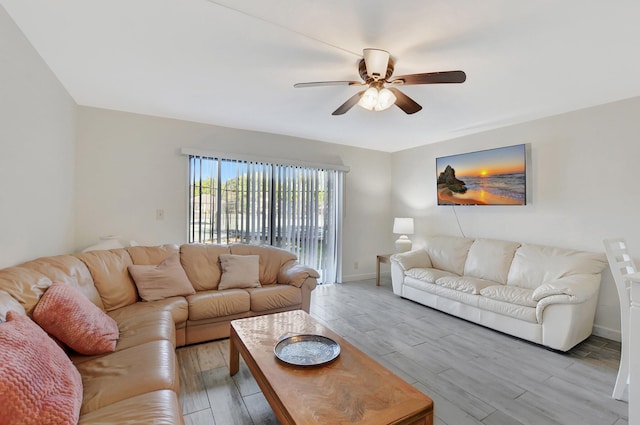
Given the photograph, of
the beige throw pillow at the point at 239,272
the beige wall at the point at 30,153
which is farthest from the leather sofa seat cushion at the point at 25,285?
the beige throw pillow at the point at 239,272

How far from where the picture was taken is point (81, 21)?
178 centimetres

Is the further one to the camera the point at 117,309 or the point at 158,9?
the point at 117,309

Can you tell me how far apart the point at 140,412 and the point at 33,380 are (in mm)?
394

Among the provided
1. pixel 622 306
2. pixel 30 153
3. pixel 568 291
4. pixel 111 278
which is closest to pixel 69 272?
pixel 111 278

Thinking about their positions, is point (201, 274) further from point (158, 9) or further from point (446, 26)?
point (446, 26)

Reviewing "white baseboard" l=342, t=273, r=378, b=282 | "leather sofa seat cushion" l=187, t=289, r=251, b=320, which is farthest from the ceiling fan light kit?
"white baseboard" l=342, t=273, r=378, b=282

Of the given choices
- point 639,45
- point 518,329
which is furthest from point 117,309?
point 639,45

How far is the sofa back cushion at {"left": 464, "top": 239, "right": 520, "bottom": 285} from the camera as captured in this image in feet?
11.4

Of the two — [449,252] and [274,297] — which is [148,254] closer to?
[274,297]

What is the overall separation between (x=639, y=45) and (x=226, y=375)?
3764 millimetres

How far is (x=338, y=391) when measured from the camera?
52.1 inches

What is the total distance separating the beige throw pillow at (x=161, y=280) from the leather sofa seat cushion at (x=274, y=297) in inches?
24.3

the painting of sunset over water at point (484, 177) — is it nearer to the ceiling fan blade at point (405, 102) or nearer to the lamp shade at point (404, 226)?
the lamp shade at point (404, 226)

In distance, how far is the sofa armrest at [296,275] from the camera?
312 cm
